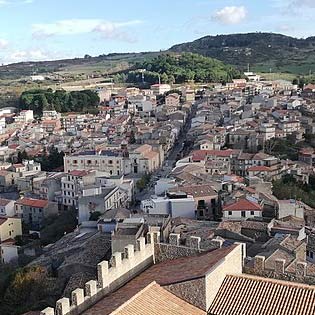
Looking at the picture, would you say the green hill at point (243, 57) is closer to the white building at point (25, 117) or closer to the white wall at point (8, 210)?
the white building at point (25, 117)

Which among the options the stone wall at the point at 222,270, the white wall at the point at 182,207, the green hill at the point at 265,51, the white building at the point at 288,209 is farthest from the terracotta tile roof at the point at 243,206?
A: the green hill at the point at 265,51

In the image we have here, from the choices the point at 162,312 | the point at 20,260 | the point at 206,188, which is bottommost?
the point at 20,260

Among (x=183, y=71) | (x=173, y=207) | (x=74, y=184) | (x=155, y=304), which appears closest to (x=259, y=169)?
(x=173, y=207)

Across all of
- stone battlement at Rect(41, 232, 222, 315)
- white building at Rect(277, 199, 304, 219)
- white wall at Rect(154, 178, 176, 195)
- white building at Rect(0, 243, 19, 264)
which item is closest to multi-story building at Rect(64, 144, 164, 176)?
white wall at Rect(154, 178, 176, 195)

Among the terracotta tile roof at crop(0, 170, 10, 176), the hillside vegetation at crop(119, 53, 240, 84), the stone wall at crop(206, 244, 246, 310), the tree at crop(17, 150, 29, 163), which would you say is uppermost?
the hillside vegetation at crop(119, 53, 240, 84)

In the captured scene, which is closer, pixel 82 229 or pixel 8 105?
pixel 82 229

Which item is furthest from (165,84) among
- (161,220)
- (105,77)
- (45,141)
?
(161,220)

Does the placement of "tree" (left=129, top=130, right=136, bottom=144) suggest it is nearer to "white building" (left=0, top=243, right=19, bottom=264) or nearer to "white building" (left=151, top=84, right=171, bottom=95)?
"white building" (left=0, top=243, right=19, bottom=264)

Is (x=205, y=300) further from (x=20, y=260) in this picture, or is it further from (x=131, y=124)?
(x=131, y=124)
